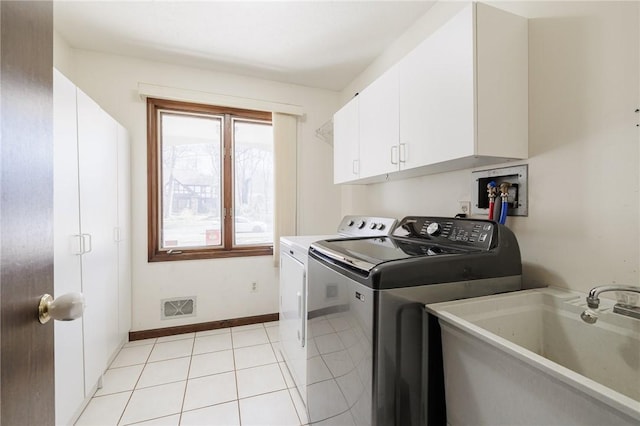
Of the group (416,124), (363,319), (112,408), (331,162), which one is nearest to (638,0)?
(416,124)

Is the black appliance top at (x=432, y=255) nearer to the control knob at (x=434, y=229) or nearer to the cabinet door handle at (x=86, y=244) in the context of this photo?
the control knob at (x=434, y=229)

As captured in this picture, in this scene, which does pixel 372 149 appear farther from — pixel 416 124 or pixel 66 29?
pixel 66 29

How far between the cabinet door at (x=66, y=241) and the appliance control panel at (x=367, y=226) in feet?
5.73

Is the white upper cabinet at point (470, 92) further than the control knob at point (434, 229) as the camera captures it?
No

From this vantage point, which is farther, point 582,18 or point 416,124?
point 416,124

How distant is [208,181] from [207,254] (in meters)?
0.73

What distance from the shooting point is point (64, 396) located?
1.35m

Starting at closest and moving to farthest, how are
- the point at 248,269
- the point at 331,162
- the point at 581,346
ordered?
the point at 581,346 → the point at 248,269 → the point at 331,162

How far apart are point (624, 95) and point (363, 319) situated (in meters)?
1.20

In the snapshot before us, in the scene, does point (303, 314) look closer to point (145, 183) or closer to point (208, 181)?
point (208, 181)

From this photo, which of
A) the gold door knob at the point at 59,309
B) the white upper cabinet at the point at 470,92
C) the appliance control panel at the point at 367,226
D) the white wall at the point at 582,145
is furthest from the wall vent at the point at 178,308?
the white wall at the point at 582,145

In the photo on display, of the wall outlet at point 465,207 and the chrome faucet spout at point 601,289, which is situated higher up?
the wall outlet at point 465,207

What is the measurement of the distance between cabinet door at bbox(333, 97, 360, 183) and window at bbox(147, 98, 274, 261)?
912 mm

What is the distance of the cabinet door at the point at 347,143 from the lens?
6.66 ft
